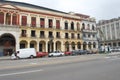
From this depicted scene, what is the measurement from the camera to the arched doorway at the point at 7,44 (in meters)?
44.8

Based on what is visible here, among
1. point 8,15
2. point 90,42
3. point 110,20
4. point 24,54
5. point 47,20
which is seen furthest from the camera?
point 110,20

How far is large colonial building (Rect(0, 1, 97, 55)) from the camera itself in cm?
4512

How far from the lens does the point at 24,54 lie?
3544 cm

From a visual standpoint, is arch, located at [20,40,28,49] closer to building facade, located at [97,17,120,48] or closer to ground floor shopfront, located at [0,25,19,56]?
ground floor shopfront, located at [0,25,19,56]

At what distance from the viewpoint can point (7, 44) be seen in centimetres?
4569

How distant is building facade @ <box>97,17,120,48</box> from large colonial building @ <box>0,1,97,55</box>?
3728 centimetres

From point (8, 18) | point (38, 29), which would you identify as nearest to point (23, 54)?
point (8, 18)

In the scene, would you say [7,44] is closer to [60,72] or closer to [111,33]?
[60,72]

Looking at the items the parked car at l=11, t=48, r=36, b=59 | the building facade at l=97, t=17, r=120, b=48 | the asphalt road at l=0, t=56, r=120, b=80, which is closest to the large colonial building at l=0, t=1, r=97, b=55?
the parked car at l=11, t=48, r=36, b=59

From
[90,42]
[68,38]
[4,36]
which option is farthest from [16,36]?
[90,42]

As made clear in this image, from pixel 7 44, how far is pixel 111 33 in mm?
72093

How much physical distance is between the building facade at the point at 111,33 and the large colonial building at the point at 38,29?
1468 inches

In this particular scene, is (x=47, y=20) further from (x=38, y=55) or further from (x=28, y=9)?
(x=38, y=55)

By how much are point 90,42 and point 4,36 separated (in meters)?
31.8
